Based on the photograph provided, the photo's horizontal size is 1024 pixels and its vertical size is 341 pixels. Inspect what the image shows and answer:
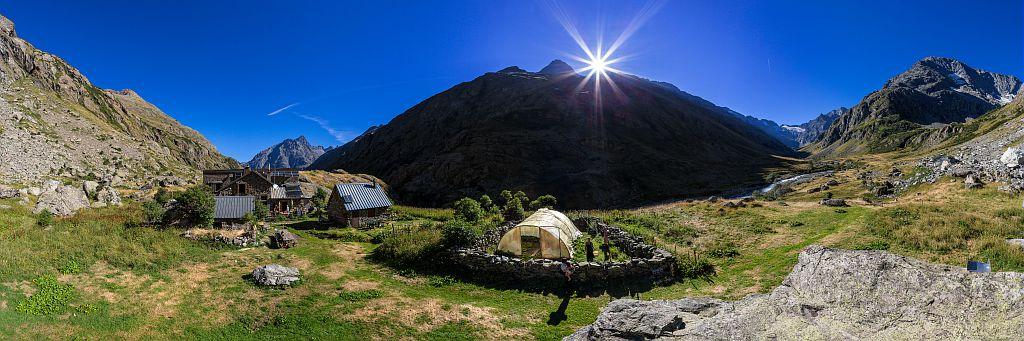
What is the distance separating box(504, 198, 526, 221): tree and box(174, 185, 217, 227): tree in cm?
2448

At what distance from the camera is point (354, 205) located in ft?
136

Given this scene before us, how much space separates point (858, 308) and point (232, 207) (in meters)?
40.7

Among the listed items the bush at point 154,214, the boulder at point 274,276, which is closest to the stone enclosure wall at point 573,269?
the boulder at point 274,276

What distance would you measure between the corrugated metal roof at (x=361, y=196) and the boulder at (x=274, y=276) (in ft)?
66.2

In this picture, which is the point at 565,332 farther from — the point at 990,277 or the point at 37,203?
the point at 37,203

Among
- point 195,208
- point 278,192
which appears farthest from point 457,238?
point 278,192

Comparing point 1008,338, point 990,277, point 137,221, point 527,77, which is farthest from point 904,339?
point 527,77

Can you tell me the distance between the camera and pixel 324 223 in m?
42.9

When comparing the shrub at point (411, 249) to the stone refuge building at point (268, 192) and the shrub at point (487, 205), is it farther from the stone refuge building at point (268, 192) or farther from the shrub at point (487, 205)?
the stone refuge building at point (268, 192)

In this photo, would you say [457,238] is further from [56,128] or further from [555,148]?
[555,148]

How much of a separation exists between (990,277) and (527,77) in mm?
189754

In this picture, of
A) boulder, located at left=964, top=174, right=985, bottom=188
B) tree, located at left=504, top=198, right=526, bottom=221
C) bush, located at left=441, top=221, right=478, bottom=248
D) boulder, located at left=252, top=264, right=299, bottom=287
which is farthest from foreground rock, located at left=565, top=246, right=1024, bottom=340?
boulder, located at left=964, top=174, right=985, bottom=188

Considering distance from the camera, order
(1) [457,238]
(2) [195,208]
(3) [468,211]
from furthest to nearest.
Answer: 1. (3) [468,211]
2. (2) [195,208]
3. (1) [457,238]

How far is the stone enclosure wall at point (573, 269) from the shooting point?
20156 millimetres
